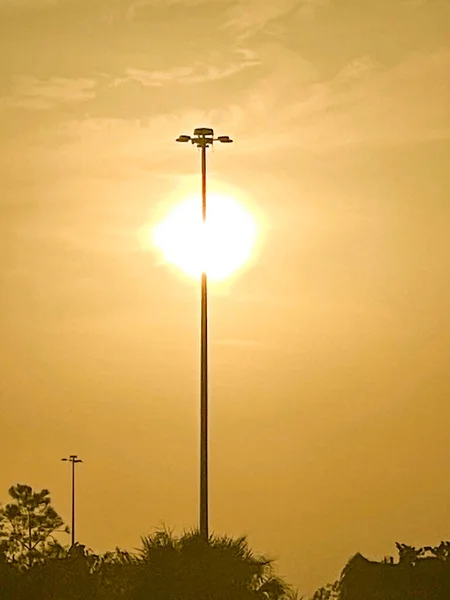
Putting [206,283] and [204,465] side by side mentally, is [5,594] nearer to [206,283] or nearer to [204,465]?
[204,465]

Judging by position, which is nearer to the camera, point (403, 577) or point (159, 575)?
point (159, 575)

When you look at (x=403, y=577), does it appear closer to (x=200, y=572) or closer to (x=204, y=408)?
(x=204, y=408)

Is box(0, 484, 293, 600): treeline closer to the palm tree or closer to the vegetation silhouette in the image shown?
the palm tree

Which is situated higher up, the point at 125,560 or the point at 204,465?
the point at 204,465

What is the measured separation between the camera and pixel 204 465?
40.7 metres

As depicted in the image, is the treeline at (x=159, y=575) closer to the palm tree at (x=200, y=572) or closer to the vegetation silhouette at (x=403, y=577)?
the palm tree at (x=200, y=572)

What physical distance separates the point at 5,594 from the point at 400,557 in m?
14.5

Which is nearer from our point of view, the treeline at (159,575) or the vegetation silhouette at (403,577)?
the treeline at (159,575)

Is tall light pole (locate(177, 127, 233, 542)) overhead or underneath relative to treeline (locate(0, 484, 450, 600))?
overhead

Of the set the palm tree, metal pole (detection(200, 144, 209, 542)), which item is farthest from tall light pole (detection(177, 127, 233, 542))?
the palm tree

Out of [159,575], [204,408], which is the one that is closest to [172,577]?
[159,575]

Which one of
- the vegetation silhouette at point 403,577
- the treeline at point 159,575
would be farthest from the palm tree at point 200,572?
the vegetation silhouette at point 403,577

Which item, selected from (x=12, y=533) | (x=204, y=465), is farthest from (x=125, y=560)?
(x=12, y=533)

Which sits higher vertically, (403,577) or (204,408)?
(204,408)
